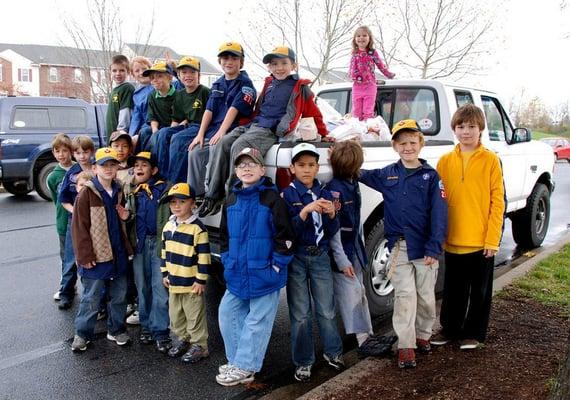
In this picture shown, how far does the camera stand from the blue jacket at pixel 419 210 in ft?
11.4

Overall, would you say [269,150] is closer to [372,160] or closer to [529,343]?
[372,160]

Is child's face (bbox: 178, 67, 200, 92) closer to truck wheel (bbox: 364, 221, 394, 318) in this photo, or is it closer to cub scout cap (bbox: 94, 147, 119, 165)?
cub scout cap (bbox: 94, 147, 119, 165)

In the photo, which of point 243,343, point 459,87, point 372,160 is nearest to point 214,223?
point 243,343

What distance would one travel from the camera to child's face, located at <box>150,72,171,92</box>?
4.67 meters

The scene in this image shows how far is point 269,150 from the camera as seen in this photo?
3779mm

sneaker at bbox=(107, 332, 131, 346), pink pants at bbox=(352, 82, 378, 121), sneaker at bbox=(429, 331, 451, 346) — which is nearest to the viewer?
sneaker at bbox=(429, 331, 451, 346)

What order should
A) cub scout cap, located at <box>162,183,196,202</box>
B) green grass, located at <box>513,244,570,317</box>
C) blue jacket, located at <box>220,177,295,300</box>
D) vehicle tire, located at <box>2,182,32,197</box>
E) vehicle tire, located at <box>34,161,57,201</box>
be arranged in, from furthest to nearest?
vehicle tire, located at <box>2,182,32,197</box> → vehicle tire, located at <box>34,161,57,201</box> → green grass, located at <box>513,244,570,317</box> → cub scout cap, located at <box>162,183,196,202</box> → blue jacket, located at <box>220,177,295,300</box>

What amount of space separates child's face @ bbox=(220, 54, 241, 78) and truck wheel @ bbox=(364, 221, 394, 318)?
1765mm

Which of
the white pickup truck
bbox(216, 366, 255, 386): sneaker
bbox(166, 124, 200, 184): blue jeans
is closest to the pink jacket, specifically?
the white pickup truck

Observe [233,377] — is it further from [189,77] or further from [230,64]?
[189,77]

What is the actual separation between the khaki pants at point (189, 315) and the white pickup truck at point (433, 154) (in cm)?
48

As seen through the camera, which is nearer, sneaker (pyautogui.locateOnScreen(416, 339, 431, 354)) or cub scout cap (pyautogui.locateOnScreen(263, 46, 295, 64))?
sneaker (pyautogui.locateOnScreen(416, 339, 431, 354))

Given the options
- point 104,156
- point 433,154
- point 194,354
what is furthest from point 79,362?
point 433,154

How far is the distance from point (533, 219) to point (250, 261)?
17.2 ft
